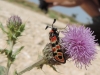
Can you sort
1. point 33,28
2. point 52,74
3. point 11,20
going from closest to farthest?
point 11,20, point 52,74, point 33,28

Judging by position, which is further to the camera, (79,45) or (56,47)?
(79,45)

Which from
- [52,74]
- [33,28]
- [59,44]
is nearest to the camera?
[59,44]

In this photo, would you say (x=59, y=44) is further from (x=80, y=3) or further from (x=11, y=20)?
(x=80, y=3)

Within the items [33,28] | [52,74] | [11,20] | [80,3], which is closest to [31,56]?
[52,74]

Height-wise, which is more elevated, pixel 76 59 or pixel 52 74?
pixel 76 59

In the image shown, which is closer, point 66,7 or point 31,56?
point 31,56

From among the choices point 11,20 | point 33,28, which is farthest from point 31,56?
point 11,20

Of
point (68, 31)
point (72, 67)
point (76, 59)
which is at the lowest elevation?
point (72, 67)

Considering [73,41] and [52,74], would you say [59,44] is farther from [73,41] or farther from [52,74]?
[52,74]
